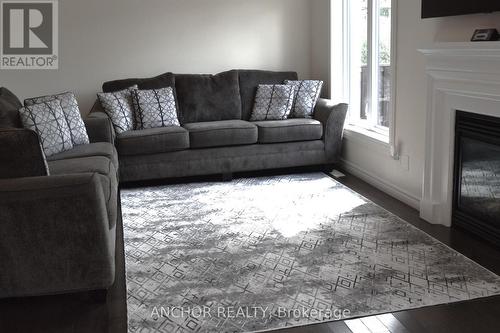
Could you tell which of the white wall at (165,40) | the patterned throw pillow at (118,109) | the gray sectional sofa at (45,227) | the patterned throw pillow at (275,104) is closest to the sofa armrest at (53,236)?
the gray sectional sofa at (45,227)

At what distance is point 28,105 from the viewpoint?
4.22 m

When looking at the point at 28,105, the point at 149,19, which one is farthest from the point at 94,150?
the point at 149,19

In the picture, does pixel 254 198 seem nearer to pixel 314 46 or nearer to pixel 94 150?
pixel 94 150

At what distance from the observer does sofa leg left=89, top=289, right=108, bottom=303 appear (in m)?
2.79

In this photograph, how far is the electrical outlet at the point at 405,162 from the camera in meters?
4.28

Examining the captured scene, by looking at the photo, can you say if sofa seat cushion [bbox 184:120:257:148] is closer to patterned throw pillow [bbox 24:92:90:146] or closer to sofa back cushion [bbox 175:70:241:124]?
sofa back cushion [bbox 175:70:241:124]

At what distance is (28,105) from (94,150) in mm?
605

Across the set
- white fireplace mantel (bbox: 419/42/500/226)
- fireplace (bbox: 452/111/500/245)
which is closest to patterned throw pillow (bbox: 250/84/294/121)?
white fireplace mantel (bbox: 419/42/500/226)

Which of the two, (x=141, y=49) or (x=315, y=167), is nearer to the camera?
(x=315, y=167)

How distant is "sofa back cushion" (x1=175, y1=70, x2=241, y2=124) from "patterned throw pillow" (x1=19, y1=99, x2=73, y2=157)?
1.63 meters

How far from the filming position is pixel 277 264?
3.17m

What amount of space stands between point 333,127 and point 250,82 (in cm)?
110

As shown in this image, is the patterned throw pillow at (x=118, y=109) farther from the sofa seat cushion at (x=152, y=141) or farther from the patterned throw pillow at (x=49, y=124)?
the patterned throw pillow at (x=49, y=124)

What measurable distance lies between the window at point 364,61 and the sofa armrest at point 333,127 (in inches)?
7.5
